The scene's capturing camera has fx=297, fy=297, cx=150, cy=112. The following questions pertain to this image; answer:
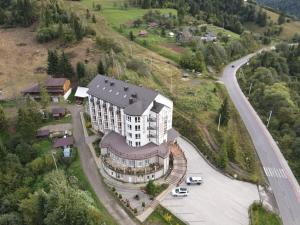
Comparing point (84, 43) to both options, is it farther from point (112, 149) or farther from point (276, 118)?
point (276, 118)

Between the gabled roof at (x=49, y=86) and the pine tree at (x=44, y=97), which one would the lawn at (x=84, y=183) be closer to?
the pine tree at (x=44, y=97)

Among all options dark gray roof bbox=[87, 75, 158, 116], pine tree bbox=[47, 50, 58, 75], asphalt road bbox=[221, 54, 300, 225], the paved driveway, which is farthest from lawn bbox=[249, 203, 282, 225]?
pine tree bbox=[47, 50, 58, 75]

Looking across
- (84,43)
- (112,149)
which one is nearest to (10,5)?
(84,43)

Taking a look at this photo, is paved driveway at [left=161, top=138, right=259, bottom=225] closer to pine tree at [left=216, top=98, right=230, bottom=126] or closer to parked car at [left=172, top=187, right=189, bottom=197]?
parked car at [left=172, top=187, right=189, bottom=197]

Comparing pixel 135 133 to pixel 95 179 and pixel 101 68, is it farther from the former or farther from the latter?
pixel 101 68

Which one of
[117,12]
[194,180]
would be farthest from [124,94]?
[117,12]
